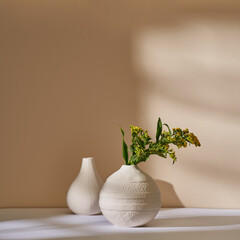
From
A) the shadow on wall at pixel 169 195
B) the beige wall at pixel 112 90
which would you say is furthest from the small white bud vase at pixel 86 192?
the shadow on wall at pixel 169 195

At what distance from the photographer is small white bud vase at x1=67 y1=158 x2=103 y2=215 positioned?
64.2 inches

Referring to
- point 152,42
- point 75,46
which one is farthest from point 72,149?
point 152,42

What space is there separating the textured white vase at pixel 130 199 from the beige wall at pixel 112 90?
16.4 inches

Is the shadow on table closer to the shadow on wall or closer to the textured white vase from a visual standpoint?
the textured white vase

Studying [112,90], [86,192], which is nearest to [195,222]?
[86,192]

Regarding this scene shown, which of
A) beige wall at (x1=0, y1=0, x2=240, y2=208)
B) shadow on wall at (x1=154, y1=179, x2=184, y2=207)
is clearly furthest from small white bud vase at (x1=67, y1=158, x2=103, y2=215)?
shadow on wall at (x1=154, y1=179, x2=184, y2=207)

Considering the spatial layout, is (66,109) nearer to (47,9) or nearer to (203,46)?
(47,9)

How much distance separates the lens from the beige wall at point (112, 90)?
184cm

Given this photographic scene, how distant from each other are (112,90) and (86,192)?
0.46 meters

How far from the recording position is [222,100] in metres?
1.83

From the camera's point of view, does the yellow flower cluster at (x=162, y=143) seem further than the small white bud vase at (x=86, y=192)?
No

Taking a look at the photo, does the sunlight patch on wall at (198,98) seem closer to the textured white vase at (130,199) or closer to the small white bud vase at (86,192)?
the small white bud vase at (86,192)

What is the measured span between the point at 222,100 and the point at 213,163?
26cm

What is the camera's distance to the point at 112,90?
73.5 inches
